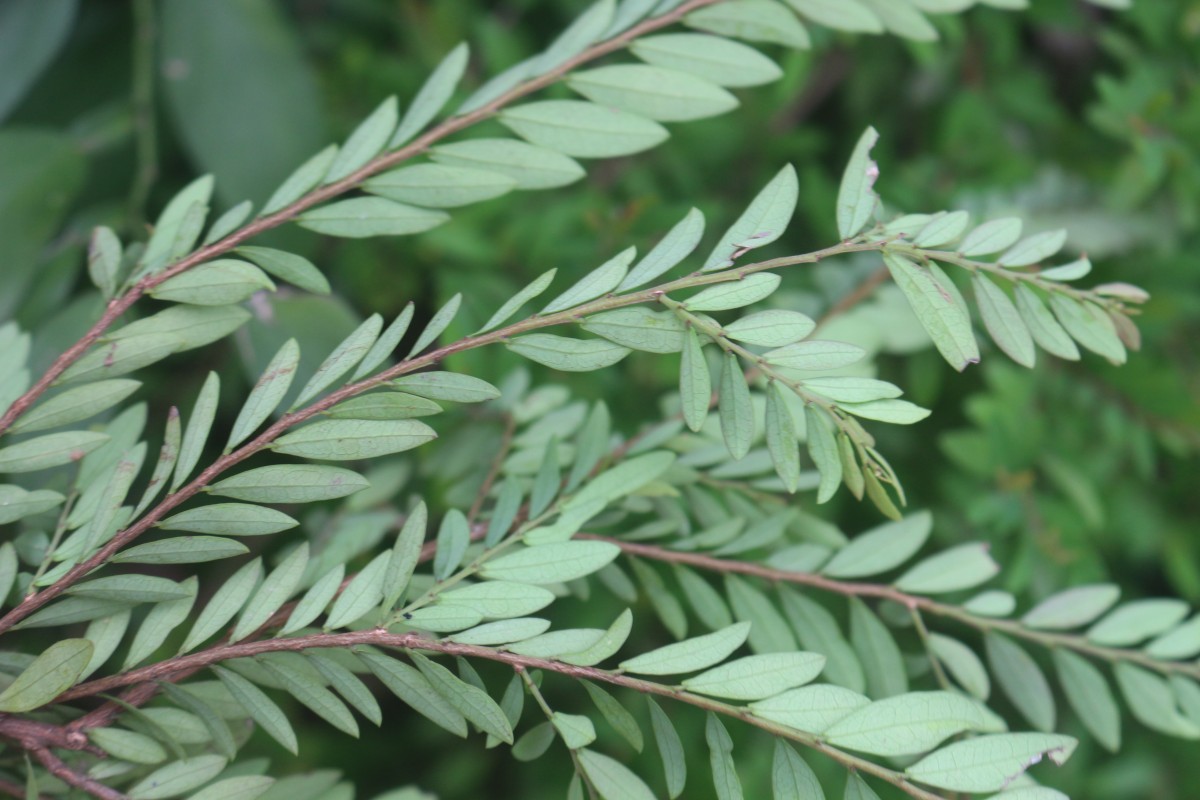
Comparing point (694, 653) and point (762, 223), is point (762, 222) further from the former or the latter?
point (694, 653)

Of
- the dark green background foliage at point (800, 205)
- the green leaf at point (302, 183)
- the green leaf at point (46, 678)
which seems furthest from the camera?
the dark green background foliage at point (800, 205)

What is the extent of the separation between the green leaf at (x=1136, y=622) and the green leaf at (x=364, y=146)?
1.54 ft

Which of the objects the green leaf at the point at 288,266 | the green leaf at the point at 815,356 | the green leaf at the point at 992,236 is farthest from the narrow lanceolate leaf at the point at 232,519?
the green leaf at the point at 992,236

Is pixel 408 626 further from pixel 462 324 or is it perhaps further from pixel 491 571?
pixel 462 324

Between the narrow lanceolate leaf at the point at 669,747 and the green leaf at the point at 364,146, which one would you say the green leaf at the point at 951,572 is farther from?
the green leaf at the point at 364,146

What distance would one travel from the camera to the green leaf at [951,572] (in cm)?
52

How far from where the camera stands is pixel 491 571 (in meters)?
0.41

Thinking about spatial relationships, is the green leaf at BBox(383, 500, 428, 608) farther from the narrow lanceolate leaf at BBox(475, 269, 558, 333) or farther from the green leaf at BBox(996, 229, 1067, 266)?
the green leaf at BBox(996, 229, 1067, 266)

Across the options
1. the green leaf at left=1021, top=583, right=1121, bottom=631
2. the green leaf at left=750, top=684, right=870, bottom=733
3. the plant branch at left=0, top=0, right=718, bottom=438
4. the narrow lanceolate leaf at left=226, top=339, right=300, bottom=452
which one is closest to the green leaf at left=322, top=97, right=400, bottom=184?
the plant branch at left=0, top=0, right=718, bottom=438

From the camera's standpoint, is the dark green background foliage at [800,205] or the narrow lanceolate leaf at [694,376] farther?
the dark green background foliage at [800,205]

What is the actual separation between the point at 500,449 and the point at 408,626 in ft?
0.59

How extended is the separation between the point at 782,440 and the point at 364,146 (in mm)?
276

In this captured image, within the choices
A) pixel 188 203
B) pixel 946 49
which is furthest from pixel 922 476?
pixel 188 203

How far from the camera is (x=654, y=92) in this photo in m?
0.53
